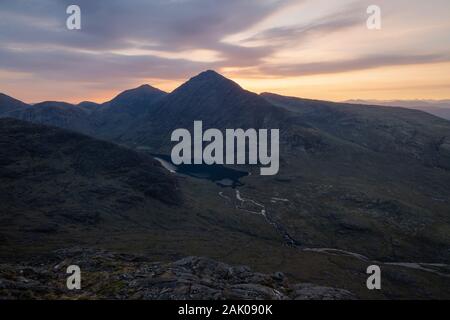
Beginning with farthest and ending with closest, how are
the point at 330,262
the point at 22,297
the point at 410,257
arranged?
1. the point at 410,257
2. the point at 330,262
3. the point at 22,297

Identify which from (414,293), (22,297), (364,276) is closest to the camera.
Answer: (22,297)

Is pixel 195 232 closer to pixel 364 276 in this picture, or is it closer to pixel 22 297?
pixel 364 276

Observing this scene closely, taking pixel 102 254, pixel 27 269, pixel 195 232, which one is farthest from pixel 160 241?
pixel 27 269
